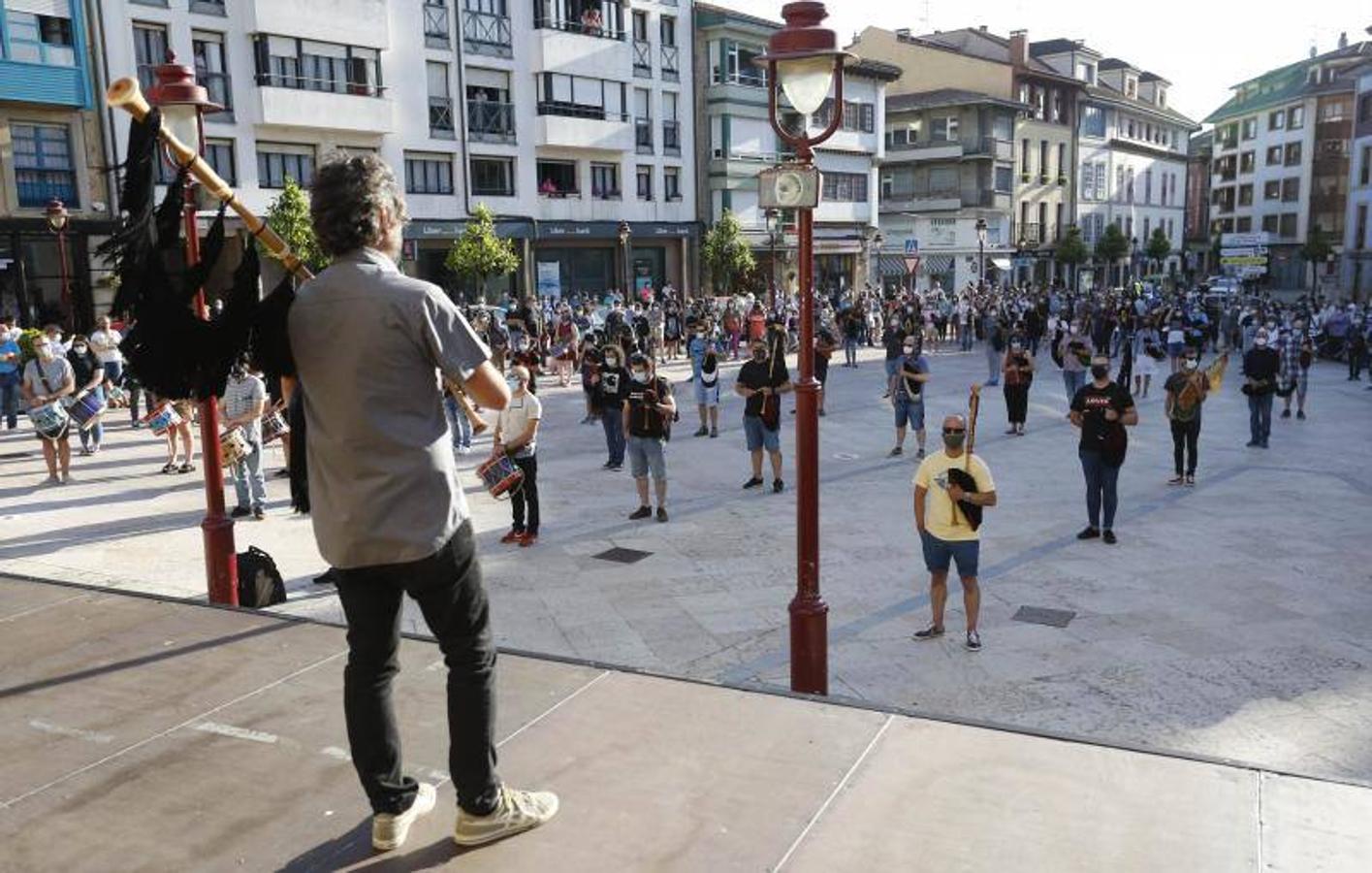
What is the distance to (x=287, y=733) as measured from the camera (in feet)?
14.5

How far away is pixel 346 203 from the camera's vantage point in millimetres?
3072

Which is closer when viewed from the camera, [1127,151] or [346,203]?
[346,203]

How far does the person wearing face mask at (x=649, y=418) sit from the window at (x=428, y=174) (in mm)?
24273

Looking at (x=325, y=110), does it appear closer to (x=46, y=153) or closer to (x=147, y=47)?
(x=147, y=47)

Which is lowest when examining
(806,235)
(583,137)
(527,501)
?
(527,501)

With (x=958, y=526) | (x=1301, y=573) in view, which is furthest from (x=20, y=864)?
(x=1301, y=573)

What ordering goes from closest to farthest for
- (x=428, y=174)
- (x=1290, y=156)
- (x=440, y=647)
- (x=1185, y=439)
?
(x=440, y=647) < (x=1185, y=439) < (x=428, y=174) < (x=1290, y=156)

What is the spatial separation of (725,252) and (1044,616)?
32.7 m

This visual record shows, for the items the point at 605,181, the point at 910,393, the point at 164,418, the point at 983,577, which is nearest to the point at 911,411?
→ the point at 910,393

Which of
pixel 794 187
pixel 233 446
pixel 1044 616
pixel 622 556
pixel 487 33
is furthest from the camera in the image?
pixel 487 33

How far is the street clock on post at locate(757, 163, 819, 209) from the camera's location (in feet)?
17.7

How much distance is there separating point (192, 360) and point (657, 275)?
37.9 meters

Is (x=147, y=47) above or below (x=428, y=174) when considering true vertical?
above

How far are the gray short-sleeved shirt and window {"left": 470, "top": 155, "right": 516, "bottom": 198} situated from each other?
109ft
